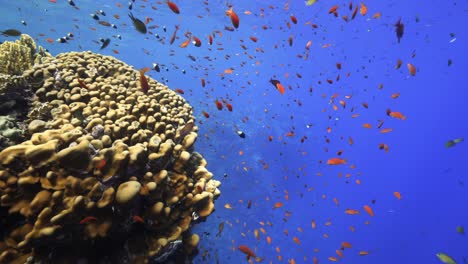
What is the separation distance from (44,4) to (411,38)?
2077 inches

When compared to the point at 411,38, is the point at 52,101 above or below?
below

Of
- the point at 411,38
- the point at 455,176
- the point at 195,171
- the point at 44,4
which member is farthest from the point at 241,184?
the point at 455,176

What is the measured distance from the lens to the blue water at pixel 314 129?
21.2m

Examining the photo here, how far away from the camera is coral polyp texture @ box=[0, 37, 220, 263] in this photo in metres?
2.71

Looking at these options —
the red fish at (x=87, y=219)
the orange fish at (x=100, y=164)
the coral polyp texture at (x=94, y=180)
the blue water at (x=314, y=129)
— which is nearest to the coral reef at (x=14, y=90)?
the coral polyp texture at (x=94, y=180)

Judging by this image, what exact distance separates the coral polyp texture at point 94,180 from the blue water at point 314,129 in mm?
3741

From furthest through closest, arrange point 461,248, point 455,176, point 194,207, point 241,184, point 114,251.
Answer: point 455,176
point 461,248
point 241,184
point 194,207
point 114,251

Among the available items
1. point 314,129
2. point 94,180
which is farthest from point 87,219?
point 314,129

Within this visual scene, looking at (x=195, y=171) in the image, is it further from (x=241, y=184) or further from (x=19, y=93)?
(x=241, y=184)

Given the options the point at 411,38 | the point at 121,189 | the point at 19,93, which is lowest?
the point at 19,93

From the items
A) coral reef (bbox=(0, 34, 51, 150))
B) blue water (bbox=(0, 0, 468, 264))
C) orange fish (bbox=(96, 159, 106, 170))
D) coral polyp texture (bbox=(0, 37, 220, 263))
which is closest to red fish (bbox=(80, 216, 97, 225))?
coral polyp texture (bbox=(0, 37, 220, 263))

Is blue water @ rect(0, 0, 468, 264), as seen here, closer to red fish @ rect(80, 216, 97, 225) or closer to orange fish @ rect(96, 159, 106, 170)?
red fish @ rect(80, 216, 97, 225)

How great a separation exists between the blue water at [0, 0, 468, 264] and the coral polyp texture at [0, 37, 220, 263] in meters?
3.74

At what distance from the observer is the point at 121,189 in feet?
9.28
